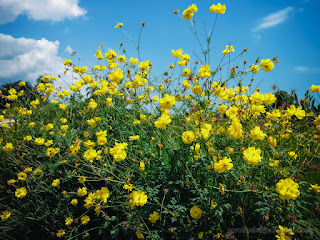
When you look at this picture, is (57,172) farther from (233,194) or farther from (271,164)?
(271,164)

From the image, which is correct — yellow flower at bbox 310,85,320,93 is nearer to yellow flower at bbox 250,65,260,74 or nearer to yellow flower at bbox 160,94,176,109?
yellow flower at bbox 250,65,260,74

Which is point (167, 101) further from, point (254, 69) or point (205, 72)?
point (254, 69)

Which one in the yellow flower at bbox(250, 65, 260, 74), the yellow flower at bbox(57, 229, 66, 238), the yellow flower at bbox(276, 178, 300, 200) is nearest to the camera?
the yellow flower at bbox(276, 178, 300, 200)

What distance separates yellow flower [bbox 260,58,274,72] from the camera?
8.44ft

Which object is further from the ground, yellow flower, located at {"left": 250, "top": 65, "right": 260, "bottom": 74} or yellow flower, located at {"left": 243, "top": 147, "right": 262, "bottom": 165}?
yellow flower, located at {"left": 250, "top": 65, "right": 260, "bottom": 74}

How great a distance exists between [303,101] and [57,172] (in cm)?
373

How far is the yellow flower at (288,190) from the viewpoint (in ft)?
4.97

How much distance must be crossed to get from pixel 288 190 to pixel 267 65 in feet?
5.25

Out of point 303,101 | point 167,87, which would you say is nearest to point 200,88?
point 167,87

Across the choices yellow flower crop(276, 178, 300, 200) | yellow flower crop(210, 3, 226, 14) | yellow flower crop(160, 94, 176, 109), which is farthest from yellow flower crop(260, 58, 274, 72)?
yellow flower crop(276, 178, 300, 200)

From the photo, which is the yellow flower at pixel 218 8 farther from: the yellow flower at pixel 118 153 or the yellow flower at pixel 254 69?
the yellow flower at pixel 118 153

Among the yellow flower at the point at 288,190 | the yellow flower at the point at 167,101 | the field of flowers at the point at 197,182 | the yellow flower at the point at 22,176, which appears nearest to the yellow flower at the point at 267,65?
the field of flowers at the point at 197,182

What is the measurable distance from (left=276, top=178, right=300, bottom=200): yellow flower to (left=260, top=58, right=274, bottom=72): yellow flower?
1.52 m

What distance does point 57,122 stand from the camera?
14.7ft
